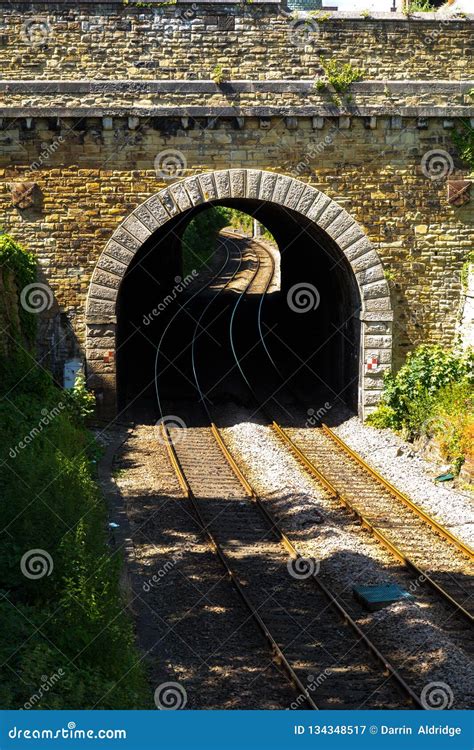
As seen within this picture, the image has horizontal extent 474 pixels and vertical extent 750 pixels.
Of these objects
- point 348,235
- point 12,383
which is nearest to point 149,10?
point 348,235

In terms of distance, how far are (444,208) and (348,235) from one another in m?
1.97

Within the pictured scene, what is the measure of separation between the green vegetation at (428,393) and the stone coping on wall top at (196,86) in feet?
16.1

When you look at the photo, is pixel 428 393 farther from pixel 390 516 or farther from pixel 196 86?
pixel 196 86

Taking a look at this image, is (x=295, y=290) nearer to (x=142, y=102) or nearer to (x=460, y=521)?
(x=142, y=102)

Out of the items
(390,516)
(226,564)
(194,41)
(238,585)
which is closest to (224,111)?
(194,41)

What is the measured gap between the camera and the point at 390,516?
13.9 meters

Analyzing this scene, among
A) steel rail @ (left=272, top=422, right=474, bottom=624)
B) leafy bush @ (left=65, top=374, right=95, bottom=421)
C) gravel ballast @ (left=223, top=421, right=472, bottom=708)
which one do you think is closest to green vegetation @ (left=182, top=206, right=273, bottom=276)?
leafy bush @ (left=65, top=374, right=95, bottom=421)

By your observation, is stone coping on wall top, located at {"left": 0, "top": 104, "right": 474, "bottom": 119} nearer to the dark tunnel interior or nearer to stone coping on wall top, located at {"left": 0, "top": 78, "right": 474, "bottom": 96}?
stone coping on wall top, located at {"left": 0, "top": 78, "right": 474, "bottom": 96}

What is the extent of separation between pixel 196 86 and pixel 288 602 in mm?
10502

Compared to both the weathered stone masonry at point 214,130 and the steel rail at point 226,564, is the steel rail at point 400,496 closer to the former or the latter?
the weathered stone masonry at point 214,130

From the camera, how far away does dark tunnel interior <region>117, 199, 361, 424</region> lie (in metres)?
20.4

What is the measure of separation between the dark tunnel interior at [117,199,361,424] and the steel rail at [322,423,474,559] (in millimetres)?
1727


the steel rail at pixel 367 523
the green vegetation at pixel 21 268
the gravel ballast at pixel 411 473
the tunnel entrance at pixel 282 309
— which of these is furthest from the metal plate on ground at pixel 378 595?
the green vegetation at pixel 21 268

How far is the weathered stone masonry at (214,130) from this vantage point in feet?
58.4
